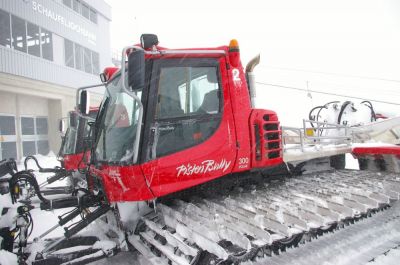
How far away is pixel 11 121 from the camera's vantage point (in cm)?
1722

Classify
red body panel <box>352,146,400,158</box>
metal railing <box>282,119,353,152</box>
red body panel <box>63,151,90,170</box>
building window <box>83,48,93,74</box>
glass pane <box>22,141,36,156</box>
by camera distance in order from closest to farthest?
1. metal railing <box>282,119,353,152</box>
2. red body panel <box>352,146,400,158</box>
3. red body panel <box>63,151,90,170</box>
4. glass pane <box>22,141,36,156</box>
5. building window <box>83,48,93,74</box>

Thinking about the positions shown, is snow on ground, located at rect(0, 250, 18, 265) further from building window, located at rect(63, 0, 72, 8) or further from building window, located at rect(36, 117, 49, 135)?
building window, located at rect(63, 0, 72, 8)

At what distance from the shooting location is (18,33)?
54.5 feet

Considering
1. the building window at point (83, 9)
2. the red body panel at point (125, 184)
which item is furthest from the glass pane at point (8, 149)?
the red body panel at point (125, 184)

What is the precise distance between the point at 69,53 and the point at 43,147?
20.5 ft

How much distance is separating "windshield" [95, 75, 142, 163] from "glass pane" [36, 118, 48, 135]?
55.8 ft

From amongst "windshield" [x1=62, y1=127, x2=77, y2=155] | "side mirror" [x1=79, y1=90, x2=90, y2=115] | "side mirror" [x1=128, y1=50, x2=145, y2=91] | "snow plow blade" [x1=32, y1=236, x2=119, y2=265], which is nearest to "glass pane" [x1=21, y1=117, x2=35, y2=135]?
"windshield" [x1=62, y1=127, x2=77, y2=155]

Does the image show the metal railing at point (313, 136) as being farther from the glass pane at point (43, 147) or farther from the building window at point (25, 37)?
the glass pane at point (43, 147)

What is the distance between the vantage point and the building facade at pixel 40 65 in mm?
16203

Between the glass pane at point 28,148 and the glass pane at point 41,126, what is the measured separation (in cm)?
88

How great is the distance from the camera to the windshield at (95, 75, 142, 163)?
349 centimetres

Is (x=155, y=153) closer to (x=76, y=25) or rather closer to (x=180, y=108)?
(x=180, y=108)

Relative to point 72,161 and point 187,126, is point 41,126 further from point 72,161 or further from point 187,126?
point 187,126

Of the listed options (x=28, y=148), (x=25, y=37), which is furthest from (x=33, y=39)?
(x=28, y=148)
